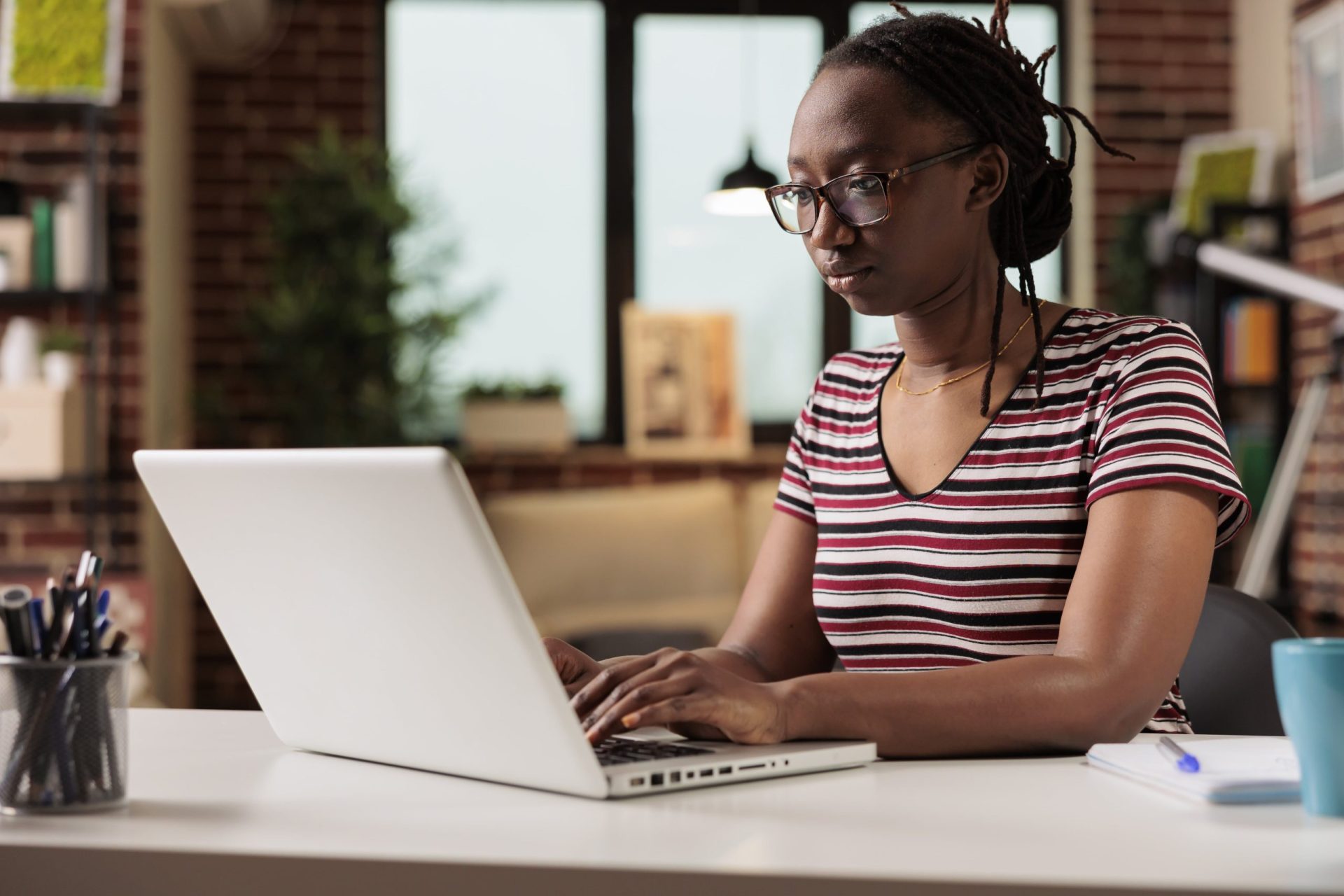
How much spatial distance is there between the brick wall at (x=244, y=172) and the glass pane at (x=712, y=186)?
3.36 ft

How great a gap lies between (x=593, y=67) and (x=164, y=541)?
220cm

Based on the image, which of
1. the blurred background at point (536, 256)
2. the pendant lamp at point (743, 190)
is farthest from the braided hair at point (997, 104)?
the blurred background at point (536, 256)

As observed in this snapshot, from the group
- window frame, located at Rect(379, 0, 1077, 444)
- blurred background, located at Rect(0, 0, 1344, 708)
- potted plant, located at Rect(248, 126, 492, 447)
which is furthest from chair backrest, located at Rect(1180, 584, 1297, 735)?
window frame, located at Rect(379, 0, 1077, 444)

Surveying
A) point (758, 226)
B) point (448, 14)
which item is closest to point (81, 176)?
point (448, 14)

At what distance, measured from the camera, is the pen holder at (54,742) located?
81 cm

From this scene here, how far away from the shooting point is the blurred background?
365 cm

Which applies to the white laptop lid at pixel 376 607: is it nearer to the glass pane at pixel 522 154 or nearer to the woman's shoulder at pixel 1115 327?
the woman's shoulder at pixel 1115 327

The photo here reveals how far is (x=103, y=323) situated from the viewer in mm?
3680

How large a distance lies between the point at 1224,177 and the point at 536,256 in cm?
234

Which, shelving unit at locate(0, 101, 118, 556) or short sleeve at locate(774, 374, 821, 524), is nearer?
short sleeve at locate(774, 374, 821, 524)

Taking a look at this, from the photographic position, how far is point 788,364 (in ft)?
16.1

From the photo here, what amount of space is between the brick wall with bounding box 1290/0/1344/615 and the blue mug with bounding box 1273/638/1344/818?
3.56 m

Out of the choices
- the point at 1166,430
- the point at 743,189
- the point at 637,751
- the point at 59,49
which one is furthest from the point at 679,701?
the point at 59,49

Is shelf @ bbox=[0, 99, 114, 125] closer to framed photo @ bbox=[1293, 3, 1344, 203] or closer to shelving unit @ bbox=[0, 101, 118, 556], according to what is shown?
shelving unit @ bbox=[0, 101, 118, 556]
